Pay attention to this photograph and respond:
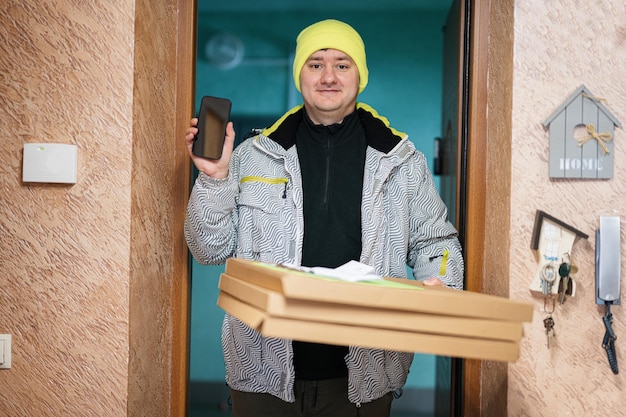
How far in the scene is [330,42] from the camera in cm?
166

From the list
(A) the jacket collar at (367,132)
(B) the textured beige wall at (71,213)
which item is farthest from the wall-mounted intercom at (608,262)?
(B) the textured beige wall at (71,213)

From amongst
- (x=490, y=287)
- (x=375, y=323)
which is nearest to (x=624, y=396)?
(x=490, y=287)

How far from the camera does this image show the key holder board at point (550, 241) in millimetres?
1450

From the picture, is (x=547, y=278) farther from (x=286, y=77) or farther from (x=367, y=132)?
(x=286, y=77)

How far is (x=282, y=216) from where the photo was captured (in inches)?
64.4

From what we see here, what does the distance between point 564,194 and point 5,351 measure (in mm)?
1367

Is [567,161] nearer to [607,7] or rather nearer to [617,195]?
[617,195]

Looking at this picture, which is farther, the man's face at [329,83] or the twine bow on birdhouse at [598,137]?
the man's face at [329,83]

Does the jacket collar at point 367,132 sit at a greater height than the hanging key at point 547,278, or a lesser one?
greater

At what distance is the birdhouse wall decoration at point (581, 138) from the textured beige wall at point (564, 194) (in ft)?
0.06

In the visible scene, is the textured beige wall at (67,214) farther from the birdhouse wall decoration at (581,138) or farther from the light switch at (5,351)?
the birdhouse wall decoration at (581,138)

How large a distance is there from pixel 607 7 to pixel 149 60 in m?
1.11

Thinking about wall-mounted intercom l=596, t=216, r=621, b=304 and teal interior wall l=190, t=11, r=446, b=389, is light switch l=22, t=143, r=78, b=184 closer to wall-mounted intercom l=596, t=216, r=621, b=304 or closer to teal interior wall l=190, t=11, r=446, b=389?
teal interior wall l=190, t=11, r=446, b=389

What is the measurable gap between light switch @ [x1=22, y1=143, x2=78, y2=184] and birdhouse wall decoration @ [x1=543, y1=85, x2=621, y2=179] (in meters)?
1.12
